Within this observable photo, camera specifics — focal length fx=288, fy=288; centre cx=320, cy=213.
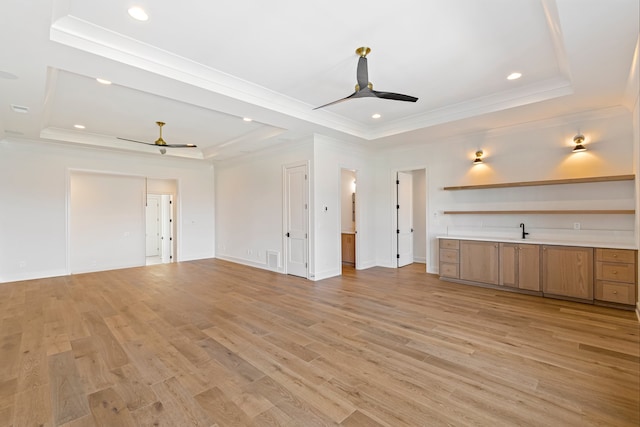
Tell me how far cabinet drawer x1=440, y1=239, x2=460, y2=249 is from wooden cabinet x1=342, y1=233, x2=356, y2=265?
2321mm

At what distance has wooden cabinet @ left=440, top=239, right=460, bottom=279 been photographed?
5.36m

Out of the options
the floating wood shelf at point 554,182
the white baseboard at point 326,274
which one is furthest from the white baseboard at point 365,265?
the floating wood shelf at point 554,182

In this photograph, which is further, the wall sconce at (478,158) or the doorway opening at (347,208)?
the doorway opening at (347,208)

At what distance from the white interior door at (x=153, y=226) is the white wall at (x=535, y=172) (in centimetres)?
927

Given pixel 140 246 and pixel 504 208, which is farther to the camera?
pixel 140 246

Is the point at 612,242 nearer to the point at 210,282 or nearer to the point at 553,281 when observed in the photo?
the point at 553,281

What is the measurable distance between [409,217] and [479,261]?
2308mm

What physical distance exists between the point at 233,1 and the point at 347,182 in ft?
A: 20.0

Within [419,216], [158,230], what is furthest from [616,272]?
[158,230]

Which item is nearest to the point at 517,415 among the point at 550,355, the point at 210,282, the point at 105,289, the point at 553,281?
the point at 550,355

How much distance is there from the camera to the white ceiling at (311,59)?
7.95 ft

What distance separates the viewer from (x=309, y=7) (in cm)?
242

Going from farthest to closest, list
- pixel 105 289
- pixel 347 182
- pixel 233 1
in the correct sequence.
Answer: pixel 347 182, pixel 105 289, pixel 233 1

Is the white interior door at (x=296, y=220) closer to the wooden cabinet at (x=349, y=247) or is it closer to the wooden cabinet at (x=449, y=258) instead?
the wooden cabinet at (x=349, y=247)
